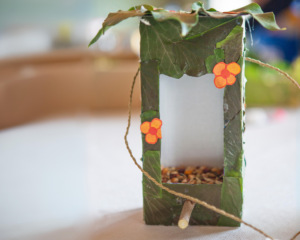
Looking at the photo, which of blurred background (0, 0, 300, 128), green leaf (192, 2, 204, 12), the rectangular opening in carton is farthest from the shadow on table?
blurred background (0, 0, 300, 128)

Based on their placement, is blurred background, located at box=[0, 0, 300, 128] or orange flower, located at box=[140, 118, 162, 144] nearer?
orange flower, located at box=[140, 118, 162, 144]

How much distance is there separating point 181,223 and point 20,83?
A: 4.54ft

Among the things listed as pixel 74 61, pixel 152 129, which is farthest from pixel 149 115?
pixel 74 61

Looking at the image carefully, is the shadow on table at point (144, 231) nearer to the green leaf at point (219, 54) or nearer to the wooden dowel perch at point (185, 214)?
the wooden dowel perch at point (185, 214)

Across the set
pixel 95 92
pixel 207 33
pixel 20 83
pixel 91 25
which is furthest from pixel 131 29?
pixel 207 33

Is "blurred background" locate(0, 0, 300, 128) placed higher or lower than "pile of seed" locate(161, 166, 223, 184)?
higher

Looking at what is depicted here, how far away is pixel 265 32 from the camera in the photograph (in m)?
2.26

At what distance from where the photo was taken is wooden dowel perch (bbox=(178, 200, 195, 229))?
18.8 inches

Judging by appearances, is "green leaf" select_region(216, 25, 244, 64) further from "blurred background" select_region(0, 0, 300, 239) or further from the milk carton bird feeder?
"blurred background" select_region(0, 0, 300, 239)

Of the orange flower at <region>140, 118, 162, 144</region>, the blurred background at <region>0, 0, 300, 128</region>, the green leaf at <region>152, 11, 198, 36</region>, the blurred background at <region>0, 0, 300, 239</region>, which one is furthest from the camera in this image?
the blurred background at <region>0, 0, 300, 128</region>

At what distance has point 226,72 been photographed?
1.60ft

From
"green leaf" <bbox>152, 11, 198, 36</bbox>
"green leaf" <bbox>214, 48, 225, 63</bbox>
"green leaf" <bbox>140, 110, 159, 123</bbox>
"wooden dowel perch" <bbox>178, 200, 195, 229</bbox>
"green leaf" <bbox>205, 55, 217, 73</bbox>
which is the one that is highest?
"green leaf" <bbox>152, 11, 198, 36</bbox>

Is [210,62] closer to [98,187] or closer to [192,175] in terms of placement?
[192,175]

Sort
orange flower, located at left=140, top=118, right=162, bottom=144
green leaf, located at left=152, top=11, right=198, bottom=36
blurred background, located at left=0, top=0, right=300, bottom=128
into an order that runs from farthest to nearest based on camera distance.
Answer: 1. blurred background, located at left=0, top=0, right=300, bottom=128
2. orange flower, located at left=140, top=118, right=162, bottom=144
3. green leaf, located at left=152, top=11, right=198, bottom=36
